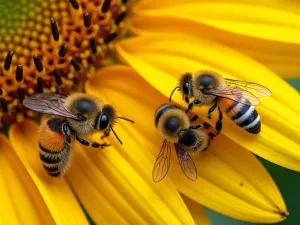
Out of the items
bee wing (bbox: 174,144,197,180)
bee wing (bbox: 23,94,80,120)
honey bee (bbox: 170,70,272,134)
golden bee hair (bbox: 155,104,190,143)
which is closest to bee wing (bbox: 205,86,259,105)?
honey bee (bbox: 170,70,272,134)

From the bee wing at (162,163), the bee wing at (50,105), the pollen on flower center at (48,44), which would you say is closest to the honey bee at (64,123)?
the bee wing at (50,105)

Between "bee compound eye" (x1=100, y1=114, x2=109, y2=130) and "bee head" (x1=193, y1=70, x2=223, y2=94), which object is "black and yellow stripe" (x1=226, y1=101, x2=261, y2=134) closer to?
"bee head" (x1=193, y1=70, x2=223, y2=94)

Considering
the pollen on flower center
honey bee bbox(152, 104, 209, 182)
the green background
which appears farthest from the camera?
the green background

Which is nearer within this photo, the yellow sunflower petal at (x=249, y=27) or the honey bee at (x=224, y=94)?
the honey bee at (x=224, y=94)

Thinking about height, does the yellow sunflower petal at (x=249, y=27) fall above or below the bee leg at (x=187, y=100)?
above

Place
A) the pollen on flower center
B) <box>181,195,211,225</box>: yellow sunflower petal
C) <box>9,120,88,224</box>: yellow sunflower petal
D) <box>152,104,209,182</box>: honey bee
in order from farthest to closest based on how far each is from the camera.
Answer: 1. the pollen on flower center
2. <box>181,195,211,225</box>: yellow sunflower petal
3. <box>152,104,209,182</box>: honey bee
4. <box>9,120,88,224</box>: yellow sunflower petal

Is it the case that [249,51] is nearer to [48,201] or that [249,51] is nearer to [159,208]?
[159,208]

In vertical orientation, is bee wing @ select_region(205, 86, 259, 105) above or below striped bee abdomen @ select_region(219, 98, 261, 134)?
above

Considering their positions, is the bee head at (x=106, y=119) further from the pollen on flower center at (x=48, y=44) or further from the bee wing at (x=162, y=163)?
the pollen on flower center at (x=48, y=44)

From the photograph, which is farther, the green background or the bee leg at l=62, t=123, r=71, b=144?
the green background
